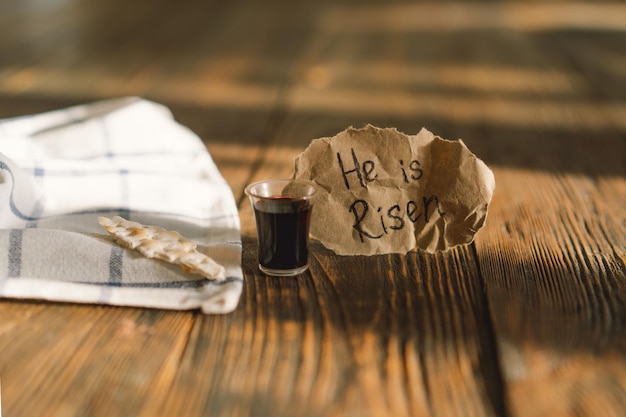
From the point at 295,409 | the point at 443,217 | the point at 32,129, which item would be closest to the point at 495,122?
the point at 443,217

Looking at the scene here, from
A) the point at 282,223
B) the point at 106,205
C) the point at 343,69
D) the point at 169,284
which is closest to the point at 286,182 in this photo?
the point at 282,223

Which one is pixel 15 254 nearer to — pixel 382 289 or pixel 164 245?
pixel 164 245

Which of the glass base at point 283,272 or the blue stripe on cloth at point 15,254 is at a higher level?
the blue stripe on cloth at point 15,254

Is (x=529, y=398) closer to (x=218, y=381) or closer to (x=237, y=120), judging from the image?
(x=218, y=381)

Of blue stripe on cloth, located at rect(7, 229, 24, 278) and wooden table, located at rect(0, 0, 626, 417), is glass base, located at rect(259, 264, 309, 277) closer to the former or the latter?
wooden table, located at rect(0, 0, 626, 417)

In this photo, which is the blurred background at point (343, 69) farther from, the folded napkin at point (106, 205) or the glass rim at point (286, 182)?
the glass rim at point (286, 182)

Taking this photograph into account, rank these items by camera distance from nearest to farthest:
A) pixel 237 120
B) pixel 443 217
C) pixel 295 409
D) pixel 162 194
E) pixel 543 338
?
pixel 295 409
pixel 543 338
pixel 443 217
pixel 162 194
pixel 237 120

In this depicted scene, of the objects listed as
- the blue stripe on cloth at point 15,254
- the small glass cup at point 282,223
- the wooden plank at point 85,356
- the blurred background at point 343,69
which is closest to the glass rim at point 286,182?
the small glass cup at point 282,223
